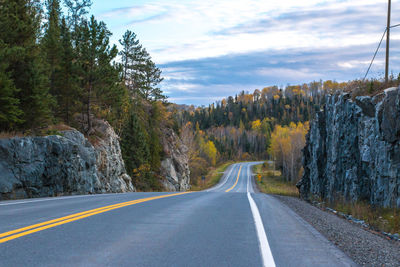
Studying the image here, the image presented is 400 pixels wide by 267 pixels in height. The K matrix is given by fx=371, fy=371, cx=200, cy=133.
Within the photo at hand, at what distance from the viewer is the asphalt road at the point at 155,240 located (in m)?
4.91

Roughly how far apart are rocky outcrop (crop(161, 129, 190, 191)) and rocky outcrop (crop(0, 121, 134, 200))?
81.0 ft

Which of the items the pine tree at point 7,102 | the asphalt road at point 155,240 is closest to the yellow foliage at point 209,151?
the pine tree at point 7,102

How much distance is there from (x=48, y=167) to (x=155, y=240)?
14696mm

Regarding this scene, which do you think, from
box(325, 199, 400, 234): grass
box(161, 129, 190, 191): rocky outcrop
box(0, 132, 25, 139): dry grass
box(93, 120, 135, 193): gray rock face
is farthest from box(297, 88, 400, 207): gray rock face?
box(161, 129, 190, 191): rocky outcrop

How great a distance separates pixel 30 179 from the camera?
57.2 feet

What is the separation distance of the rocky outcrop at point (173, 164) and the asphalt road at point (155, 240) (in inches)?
1678

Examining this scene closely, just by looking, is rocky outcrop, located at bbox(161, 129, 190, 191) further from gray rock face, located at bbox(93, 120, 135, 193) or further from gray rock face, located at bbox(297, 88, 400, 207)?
gray rock face, located at bbox(297, 88, 400, 207)

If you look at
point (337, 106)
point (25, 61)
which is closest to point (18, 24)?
point (25, 61)

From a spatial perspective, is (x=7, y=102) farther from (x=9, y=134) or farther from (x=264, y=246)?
(x=264, y=246)

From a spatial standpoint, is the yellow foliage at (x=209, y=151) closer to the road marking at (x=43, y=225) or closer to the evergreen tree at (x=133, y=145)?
the evergreen tree at (x=133, y=145)

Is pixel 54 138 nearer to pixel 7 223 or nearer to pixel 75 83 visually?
pixel 75 83

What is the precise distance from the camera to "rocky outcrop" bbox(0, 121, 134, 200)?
54.2 feet

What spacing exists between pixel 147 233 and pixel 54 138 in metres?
15.4

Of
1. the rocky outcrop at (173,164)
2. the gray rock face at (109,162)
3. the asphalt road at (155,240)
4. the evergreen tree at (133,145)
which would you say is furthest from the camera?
the rocky outcrop at (173,164)
